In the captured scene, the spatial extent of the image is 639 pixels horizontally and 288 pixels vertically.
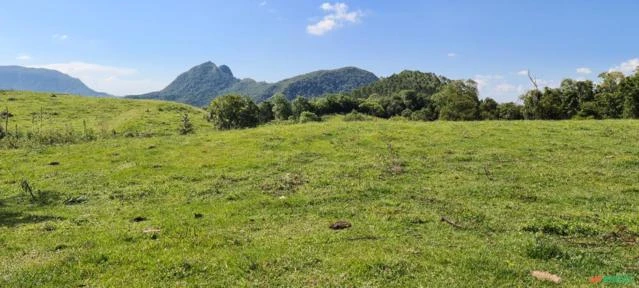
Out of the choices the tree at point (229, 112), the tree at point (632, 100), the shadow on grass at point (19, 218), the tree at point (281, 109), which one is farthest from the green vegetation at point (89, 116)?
the tree at point (632, 100)

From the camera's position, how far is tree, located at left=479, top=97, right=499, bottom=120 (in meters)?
103

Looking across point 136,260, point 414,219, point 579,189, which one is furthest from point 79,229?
point 579,189

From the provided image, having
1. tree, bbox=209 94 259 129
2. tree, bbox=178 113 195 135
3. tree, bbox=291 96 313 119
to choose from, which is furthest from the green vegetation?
tree, bbox=291 96 313 119

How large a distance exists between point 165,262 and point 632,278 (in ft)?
37.9

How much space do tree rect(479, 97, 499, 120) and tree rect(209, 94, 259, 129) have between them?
49.4 m

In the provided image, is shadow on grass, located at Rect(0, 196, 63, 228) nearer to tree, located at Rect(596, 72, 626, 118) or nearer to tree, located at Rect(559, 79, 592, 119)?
tree, located at Rect(596, 72, 626, 118)

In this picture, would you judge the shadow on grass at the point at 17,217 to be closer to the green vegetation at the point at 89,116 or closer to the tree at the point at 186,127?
the green vegetation at the point at 89,116

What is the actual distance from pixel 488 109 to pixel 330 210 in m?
102

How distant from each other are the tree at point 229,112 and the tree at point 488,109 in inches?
1945

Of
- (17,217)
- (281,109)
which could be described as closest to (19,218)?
(17,217)

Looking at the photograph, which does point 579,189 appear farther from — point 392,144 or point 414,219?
point 392,144

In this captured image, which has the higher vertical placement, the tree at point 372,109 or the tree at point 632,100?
the tree at point 632,100

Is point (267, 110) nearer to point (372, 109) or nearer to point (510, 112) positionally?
point (372, 109)

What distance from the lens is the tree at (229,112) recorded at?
8938cm
